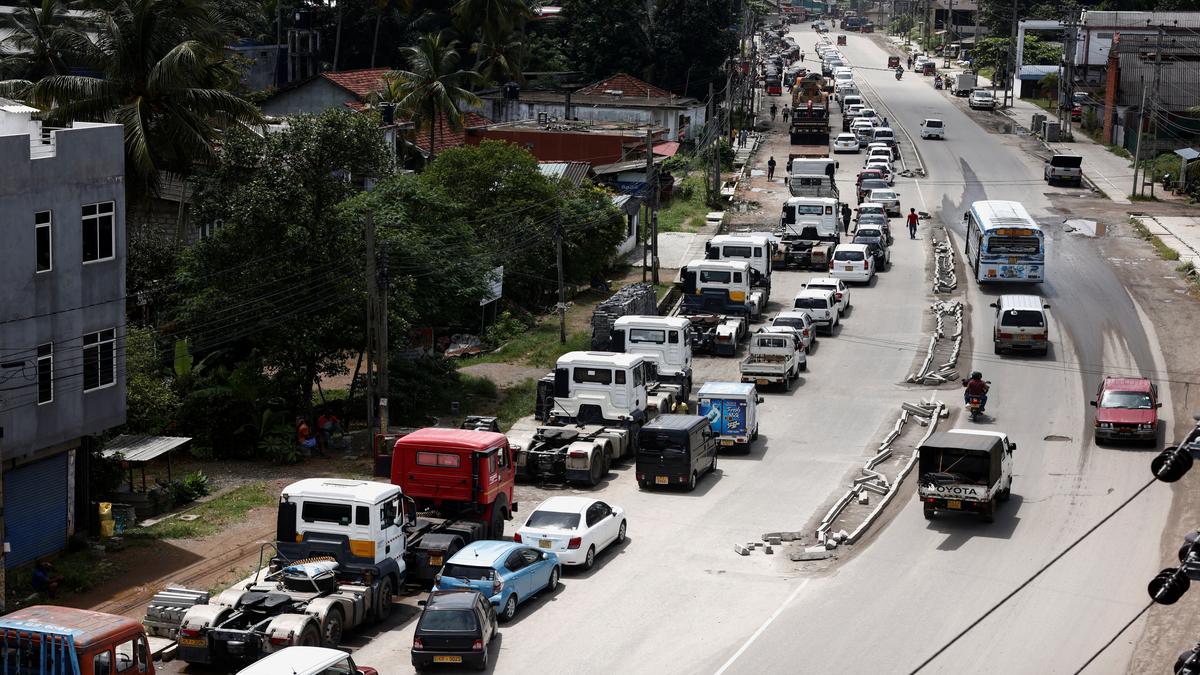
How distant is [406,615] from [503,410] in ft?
54.7

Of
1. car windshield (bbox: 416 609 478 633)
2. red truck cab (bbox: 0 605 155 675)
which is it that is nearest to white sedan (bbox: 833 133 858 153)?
car windshield (bbox: 416 609 478 633)

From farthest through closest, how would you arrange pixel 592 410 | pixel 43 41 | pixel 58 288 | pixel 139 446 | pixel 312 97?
pixel 312 97 < pixel 43 41 < pixel 592 410 < pixel 139 446 < pixel 58 288

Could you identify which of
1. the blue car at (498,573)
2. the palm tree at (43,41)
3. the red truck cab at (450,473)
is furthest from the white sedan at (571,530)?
the palm tree at (43,41)

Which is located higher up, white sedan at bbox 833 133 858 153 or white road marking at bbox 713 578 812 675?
white sedan at bbox 833 133 858 153

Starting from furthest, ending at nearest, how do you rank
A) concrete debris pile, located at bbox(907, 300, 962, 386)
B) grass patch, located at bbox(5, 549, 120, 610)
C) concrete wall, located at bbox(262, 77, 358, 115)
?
1. concrete wall, located at bbox(262, 77, 358, 115)
2. concrete debris pile, located at bbox(907, 300, 962, 386)
3. grass patch, located at bbox(5, 549, 120, 610)

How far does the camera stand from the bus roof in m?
60.1

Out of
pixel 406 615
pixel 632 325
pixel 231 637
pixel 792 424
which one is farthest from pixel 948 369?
pixel 231 637

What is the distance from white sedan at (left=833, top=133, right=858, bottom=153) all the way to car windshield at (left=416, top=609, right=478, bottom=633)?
78.5 m

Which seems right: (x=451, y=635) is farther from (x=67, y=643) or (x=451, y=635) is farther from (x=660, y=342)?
(x=660, y=342)

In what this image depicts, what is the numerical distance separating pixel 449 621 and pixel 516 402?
2076 centimetres

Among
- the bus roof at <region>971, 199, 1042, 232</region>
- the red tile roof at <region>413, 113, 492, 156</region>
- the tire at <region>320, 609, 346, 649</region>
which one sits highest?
the red tile roof at <region>413, 113, 492, 156</region>

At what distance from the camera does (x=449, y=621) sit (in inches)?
1003

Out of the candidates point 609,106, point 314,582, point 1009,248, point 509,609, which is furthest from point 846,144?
point 314,582

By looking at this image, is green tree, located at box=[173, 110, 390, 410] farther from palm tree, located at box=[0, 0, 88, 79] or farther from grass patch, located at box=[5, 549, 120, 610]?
grass patch, located at box=[5, 549, 120, 610]
